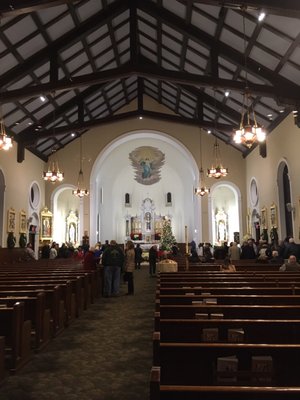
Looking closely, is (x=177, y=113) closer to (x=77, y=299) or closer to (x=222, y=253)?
(x=222, y=253)

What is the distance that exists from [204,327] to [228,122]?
1506 centimetres

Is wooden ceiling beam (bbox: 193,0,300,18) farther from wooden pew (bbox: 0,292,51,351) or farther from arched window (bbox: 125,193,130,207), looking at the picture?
arched window (bbox: 125,193,130,207)

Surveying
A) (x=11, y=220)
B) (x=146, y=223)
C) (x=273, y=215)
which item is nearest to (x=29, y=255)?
(x=11, y=220)

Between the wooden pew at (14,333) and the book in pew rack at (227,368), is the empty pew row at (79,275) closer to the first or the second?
the wooden pew at (14,333)

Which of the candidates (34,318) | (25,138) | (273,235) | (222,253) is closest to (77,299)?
(34,318)

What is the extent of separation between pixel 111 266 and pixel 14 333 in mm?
5265

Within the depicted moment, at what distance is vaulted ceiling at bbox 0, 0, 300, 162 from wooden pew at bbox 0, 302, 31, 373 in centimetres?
680

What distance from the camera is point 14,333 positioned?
3736mm

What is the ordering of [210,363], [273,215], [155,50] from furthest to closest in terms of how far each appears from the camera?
[273,215] → [155,50] → [210,363]

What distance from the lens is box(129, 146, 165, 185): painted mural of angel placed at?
25.3 m

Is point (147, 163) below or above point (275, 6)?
above

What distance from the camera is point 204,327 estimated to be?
281 cm

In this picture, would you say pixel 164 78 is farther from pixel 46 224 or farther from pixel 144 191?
pixel 144 191

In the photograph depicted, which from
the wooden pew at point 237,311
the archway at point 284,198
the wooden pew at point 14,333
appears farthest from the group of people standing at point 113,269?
the archway at point 284,198
